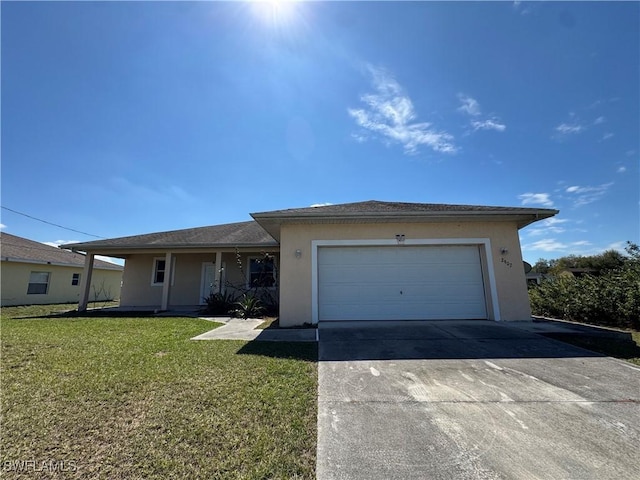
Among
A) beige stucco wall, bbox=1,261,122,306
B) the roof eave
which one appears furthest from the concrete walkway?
beige stucco wall, bbox=1,261,122,306

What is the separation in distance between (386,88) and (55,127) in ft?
39.3

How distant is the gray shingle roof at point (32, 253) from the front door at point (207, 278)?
11.4 m

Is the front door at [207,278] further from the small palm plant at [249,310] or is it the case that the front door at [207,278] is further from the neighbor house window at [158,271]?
the small palm plant at [249,310]

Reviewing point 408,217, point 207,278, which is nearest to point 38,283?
point 207,278

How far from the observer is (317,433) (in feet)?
7.76

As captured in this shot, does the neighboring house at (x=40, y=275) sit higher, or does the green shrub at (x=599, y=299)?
the neighboring house at (x=40, y=275)

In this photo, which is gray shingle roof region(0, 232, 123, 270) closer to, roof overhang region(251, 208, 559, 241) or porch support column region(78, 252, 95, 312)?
porch support column region(78, 252, 95, 312)

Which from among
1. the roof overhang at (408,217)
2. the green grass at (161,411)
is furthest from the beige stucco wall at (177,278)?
the green grass at (161,411)

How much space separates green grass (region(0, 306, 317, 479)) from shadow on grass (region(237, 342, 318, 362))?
1.4 inches

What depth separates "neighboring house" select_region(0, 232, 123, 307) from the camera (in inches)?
599

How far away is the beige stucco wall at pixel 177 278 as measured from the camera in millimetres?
13219

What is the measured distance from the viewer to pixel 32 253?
17156 mm

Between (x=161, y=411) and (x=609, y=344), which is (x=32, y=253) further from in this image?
(x=609, y=344)

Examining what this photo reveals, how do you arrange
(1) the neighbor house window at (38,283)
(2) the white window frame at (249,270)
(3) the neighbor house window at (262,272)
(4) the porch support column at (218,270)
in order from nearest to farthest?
(4) the porch support column at (218,270) → (2) the white window frame at (249,270) → (3) the neighbor house window at (262,272) → (1) the neighbor house window at (38,283)
